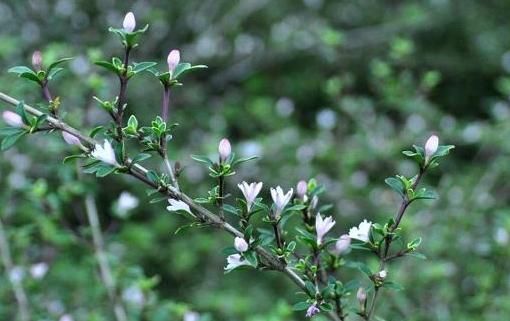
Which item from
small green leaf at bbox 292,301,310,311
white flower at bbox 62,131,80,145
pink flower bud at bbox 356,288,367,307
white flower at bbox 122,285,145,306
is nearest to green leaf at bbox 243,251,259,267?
small green leaf at bbox 292,301,310,311

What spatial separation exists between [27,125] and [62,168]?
96 cm

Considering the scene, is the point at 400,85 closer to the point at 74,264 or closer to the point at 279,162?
the point at 279,162

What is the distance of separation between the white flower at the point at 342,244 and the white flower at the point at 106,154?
49 cm

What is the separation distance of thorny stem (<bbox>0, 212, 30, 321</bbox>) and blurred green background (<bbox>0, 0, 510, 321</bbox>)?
2 centimetres

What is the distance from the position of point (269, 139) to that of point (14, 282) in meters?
1.76

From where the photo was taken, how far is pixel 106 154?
1.30m

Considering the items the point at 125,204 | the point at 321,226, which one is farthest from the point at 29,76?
the point at 125,204

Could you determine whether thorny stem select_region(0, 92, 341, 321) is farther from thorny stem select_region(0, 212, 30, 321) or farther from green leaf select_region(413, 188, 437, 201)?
thorny stem select_region(0, 212, 30, 321)

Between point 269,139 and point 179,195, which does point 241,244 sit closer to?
point 179,195

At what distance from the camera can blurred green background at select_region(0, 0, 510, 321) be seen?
2543 mm

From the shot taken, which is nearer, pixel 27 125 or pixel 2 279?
pixel 27 125

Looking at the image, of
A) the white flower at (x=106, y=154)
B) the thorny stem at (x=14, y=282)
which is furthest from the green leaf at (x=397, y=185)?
the thorny stem at (x=14, y=282)

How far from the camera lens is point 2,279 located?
2348 millimetres

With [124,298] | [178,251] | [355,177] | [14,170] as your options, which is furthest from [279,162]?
[124,298]
